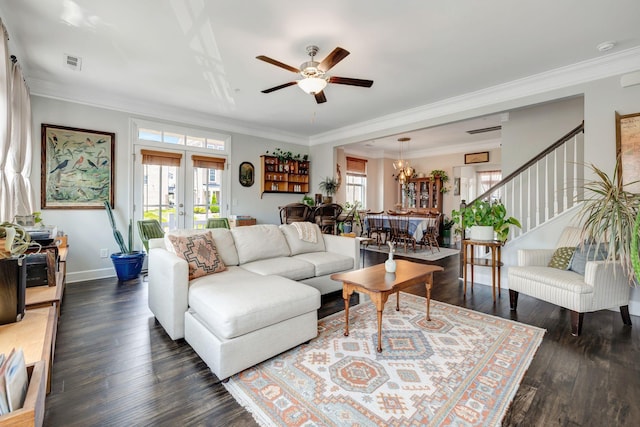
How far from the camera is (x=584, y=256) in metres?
2.88

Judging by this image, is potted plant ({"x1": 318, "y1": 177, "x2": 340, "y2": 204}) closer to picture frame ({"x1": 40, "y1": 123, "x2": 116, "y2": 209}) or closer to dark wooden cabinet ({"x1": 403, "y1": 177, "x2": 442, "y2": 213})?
dark wooden cabinet ({"x1": 403, "y1": 177, "x2": 442, "y2": 213})

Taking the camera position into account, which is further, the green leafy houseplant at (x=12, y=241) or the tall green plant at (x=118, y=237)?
the tall green plant at (x=118, y=237)

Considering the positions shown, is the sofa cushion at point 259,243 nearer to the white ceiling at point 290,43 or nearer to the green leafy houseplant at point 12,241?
the green leafy houseplant at point 12,241

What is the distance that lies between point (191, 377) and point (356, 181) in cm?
770

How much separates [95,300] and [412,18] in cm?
447

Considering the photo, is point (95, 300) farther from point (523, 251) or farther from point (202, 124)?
point (523, 251)

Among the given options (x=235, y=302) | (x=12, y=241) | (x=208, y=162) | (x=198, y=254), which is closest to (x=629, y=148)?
(x=235, y=302)

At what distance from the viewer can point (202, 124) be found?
5551 mm

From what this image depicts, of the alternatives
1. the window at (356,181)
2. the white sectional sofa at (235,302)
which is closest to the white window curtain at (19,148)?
the white sectional sofa at (235,302)

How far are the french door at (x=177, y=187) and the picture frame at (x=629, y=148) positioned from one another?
5.80 metres

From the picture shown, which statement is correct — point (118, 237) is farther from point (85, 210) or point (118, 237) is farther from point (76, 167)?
point (76, 167)

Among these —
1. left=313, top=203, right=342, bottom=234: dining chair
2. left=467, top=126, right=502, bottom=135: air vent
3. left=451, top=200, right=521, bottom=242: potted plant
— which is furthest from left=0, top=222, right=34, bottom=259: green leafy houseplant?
→ left=467, top=126, right=502, bottom=135: air vent

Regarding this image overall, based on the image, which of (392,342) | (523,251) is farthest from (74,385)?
(523,251)

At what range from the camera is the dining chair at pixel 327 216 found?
608 centimetres
